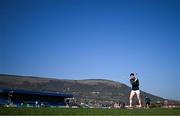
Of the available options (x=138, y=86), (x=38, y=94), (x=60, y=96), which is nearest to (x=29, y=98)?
(x=38, y=94)

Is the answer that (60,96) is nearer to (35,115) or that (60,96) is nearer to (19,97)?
(19,97)

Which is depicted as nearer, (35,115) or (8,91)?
(35,115)

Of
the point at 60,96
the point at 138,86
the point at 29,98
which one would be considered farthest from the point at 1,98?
the point at 138,86

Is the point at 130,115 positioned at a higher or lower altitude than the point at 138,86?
lower

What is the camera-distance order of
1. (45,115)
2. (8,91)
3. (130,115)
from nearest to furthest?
(45,115)
(130,115)
(8,91)

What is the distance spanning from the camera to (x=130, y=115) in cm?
1133

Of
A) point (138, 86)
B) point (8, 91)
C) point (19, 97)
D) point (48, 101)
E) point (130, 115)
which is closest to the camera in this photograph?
point (130, 115)

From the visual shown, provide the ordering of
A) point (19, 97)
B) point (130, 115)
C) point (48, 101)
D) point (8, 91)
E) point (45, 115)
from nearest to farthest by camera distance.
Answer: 1. point (45, 115)
2. point (130, 115)
3. point (8, 91)
4. point (19, 97)
5. point (48, 101)

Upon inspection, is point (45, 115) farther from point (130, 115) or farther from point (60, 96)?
point (60, 96)

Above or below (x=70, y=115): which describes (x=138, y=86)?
above

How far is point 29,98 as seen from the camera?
387 ft

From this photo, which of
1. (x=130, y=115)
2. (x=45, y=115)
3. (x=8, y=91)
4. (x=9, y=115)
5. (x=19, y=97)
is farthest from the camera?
(x=19, y=97)

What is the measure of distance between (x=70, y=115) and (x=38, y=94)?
111211mm

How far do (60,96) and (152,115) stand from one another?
112 m
